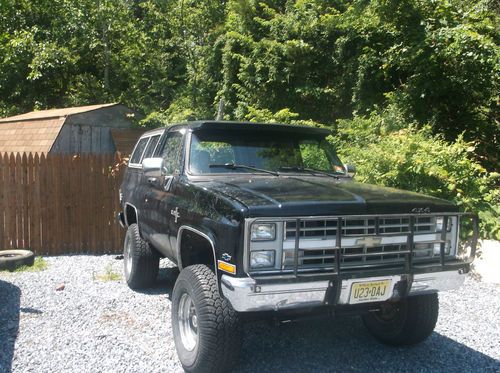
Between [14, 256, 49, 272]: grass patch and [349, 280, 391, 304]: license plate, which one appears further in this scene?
[14, 256, 49, 272]: grass patch

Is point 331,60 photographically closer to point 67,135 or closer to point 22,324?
point 67,135

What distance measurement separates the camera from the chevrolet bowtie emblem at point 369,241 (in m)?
3.50

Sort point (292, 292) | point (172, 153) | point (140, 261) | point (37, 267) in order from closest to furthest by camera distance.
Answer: point (292, 292) < point (172, 153) < point (140, 261) < point (37, 267)

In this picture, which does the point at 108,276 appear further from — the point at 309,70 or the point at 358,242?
the point at 309,70

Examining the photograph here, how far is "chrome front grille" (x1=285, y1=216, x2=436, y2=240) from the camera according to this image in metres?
3.34

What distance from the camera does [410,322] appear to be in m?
4.21

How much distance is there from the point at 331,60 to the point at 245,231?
38.1 ft

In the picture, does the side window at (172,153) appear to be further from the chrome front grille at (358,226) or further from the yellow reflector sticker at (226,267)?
the chrome front grille at (358,226)

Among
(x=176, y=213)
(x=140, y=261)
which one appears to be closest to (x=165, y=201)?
(x=176, y=213)

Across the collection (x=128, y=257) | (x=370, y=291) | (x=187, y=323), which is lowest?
(x=128, y=257)

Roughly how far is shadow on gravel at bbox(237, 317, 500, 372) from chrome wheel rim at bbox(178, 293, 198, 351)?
462 mm

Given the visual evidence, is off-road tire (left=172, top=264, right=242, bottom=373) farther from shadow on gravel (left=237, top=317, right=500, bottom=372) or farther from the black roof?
the black roof

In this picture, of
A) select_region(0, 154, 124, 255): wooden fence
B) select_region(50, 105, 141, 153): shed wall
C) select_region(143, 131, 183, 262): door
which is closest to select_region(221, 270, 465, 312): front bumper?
select_region(143, 131, 183, 262): door

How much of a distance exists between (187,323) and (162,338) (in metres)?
0.78
